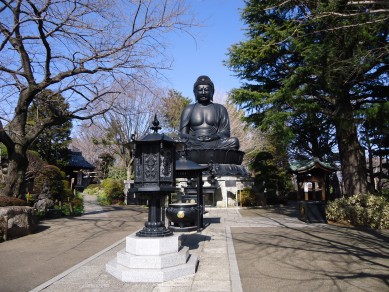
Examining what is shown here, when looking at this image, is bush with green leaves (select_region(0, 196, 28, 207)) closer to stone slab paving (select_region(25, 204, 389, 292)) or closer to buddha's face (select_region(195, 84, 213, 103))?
stone slab paving (select_region(25, 204, 389, 292))

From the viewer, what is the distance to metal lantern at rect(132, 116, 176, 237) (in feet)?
20.5

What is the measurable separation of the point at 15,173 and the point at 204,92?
11372mm

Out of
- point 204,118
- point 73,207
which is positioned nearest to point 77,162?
point 73,207

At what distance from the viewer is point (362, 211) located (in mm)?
11438

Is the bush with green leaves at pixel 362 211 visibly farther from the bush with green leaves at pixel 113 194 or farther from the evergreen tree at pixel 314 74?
the bush with green leaves at pixel 113 194

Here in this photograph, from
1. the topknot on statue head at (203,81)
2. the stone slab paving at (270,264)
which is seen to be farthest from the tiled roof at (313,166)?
the topknot on statue head at (203,81)

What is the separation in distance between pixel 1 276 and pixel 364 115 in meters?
11.7

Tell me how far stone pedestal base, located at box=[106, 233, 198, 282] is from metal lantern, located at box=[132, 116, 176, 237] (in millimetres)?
363

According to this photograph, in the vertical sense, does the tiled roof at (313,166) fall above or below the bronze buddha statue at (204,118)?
below

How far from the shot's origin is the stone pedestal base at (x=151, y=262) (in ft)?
17.8

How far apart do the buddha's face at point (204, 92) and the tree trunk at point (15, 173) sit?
1070cm

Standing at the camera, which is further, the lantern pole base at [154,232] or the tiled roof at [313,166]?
the tiled roof at [313,166]

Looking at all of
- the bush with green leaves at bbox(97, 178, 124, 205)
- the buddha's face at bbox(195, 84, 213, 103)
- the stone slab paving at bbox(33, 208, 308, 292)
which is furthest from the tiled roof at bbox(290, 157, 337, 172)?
the bush with green leaves at bbox(97, 178, 124, 205)

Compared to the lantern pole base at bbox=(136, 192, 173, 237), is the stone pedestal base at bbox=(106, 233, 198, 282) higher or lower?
lower
